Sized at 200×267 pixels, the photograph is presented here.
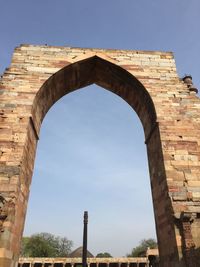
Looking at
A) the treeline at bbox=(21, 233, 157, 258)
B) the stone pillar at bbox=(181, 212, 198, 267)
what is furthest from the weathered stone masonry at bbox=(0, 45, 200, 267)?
the treeline at bbox=(21, 233, 157, 258)

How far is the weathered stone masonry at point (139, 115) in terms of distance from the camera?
5.47 metres

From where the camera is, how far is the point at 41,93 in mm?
7613

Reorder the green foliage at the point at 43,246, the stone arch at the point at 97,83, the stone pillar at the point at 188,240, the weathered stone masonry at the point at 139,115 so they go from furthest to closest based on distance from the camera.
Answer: the green foliage at the point at 43,246
the stone arch at the point at 97,83
the weathered stone masonry at the point at 139,115
the stone pillar at the point at 188,240

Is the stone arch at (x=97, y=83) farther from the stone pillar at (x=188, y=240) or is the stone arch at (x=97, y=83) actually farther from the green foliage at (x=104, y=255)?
the green foliage at (x=104, y=255)

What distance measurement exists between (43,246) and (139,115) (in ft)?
119

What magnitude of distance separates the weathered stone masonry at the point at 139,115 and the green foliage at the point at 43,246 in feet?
115

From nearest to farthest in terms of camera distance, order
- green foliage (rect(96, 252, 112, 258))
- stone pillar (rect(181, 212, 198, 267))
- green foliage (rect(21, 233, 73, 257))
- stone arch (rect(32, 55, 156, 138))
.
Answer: stone pillar (rect(181, 212, 198, 267))
stone arch (rect(32, 55, 156, 138))
green foliage (rect(21, 233, 73, 257))
green foliage (rect(96, 252, 112, 258))

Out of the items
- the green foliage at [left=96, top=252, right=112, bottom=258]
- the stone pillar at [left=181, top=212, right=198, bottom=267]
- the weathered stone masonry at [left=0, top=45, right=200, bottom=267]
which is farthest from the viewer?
the green foliage at [left=96, top=252, right=112, bottom=258]

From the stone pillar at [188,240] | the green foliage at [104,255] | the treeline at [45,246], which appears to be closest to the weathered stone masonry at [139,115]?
the stone pillar at [188,240]

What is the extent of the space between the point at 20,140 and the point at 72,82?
3332 mm

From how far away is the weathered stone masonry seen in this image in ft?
18.0

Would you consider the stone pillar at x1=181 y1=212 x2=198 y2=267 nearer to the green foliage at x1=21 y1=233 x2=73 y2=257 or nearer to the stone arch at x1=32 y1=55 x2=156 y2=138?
the stone arch at x1=32 y1=55 x2=156 y2=138

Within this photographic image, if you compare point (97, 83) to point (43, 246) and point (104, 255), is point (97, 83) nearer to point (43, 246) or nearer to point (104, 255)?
point (43, 246)

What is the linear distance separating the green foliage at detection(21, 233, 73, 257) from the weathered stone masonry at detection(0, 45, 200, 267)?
3493 cm
